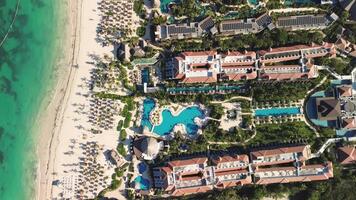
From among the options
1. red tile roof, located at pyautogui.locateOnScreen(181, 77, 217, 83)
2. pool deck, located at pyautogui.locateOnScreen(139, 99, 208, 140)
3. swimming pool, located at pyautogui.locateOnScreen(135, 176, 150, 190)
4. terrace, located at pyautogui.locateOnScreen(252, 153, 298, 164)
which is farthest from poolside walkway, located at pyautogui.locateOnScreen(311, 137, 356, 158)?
swimming pool, located at pyautogui.locateOnScreen(135, 176, 150, 190)

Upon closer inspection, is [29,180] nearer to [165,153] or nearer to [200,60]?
[165,153]

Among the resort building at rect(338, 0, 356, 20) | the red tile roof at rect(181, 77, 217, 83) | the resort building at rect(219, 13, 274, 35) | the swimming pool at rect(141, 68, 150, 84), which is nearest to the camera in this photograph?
the red tile roof at rect(181, 77, 217, 83)

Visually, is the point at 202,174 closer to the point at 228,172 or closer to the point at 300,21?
the point at 228,172

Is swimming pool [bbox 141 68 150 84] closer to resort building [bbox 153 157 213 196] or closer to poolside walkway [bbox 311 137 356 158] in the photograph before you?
resort building [bbox 153 157 213 196]

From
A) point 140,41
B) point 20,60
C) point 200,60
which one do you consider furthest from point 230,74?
point 20,60

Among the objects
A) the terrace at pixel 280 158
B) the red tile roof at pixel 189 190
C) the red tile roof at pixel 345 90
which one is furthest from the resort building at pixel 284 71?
the red tile roof at pixel 189 190
